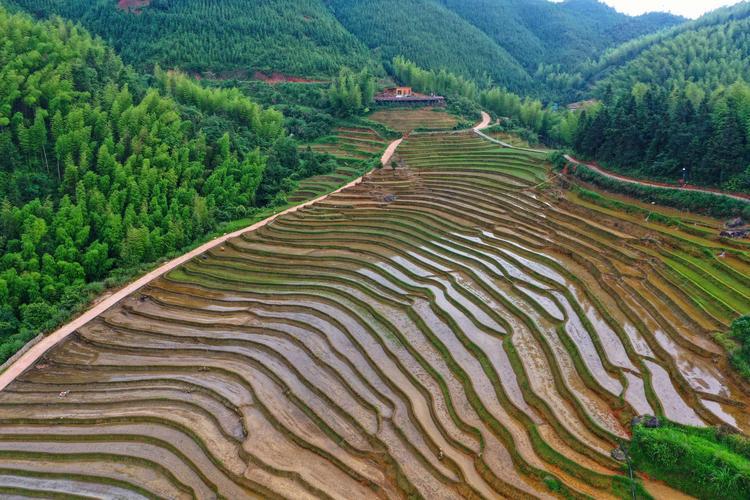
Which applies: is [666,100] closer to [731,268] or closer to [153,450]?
[731,268]

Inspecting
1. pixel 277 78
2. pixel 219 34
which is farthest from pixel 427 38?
pixel 219 34

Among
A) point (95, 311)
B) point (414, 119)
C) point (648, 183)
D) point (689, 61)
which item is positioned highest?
point (689, 61)

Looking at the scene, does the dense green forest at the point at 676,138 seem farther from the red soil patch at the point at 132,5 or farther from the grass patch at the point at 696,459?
the red soil patch at the point at 132,5

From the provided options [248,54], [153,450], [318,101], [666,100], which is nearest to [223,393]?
[153,450]

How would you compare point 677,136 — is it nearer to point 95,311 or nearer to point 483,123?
point 483,123

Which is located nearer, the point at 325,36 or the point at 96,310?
the point at 96,310
